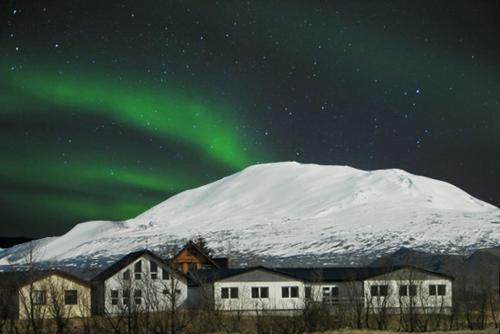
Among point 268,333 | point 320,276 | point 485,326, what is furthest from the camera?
point 320,276

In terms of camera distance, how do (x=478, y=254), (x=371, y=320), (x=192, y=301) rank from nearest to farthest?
1. (x=371, y=320)
2. (x=192, y=301)
3. (x=478, y=254)

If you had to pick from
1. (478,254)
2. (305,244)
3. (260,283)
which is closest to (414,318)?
(260,283)

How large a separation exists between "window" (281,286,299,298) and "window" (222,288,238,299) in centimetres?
394

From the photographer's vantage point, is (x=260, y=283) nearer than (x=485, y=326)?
No

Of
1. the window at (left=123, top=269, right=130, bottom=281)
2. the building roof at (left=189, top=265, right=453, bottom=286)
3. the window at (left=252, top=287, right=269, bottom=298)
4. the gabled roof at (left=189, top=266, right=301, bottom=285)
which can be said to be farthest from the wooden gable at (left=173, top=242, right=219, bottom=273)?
the window at (left=252, top=287, right=269, bottom=298)

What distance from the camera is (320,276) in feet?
220

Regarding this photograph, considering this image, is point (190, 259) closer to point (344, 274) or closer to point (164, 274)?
point (164, 274)

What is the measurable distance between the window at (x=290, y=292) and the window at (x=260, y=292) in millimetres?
1309

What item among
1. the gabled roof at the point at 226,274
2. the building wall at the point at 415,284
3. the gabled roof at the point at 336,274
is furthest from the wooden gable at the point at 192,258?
the building wall at the point at 415,284

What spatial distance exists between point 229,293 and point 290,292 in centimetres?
523

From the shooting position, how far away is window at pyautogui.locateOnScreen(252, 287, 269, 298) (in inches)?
2750

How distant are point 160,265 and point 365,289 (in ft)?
56.6

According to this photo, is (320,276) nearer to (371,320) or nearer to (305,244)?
(371,320)

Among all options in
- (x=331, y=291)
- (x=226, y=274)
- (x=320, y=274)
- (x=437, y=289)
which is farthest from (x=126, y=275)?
(x=437, y=289)
